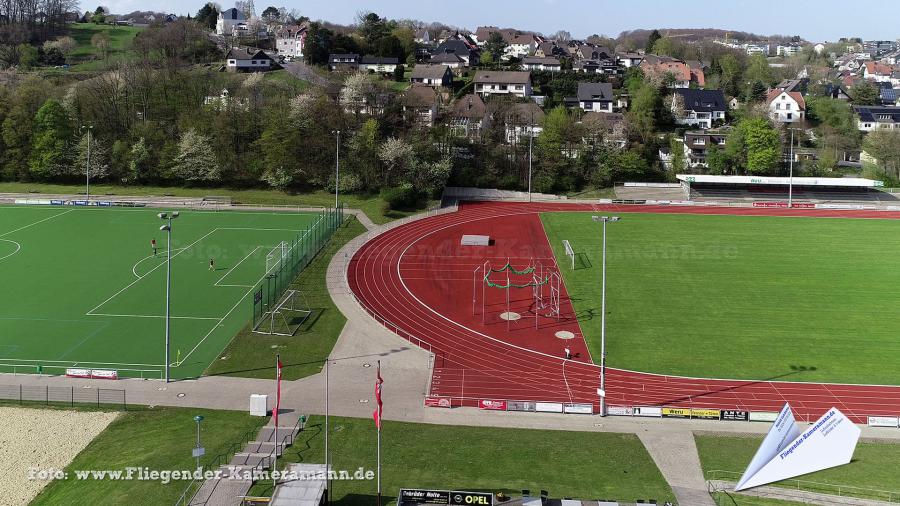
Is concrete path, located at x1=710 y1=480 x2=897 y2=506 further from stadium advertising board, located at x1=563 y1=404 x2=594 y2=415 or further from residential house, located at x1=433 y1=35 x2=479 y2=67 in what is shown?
residential house, located at x1=433 y1=35 x2=479 y2=67

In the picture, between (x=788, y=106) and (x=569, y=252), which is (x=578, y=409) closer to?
(x=569, y=252)

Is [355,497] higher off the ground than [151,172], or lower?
lower

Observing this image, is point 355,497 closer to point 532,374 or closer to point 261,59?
point 532,374

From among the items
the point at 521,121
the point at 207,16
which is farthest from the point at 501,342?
the point at 207,16

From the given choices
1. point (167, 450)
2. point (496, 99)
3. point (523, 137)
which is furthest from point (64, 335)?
point (496, 99)

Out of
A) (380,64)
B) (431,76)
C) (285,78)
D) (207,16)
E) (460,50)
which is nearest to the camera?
(285,78)

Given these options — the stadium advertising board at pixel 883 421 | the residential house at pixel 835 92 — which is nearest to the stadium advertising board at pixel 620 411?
the stadium advertising board at pixel 883 421
